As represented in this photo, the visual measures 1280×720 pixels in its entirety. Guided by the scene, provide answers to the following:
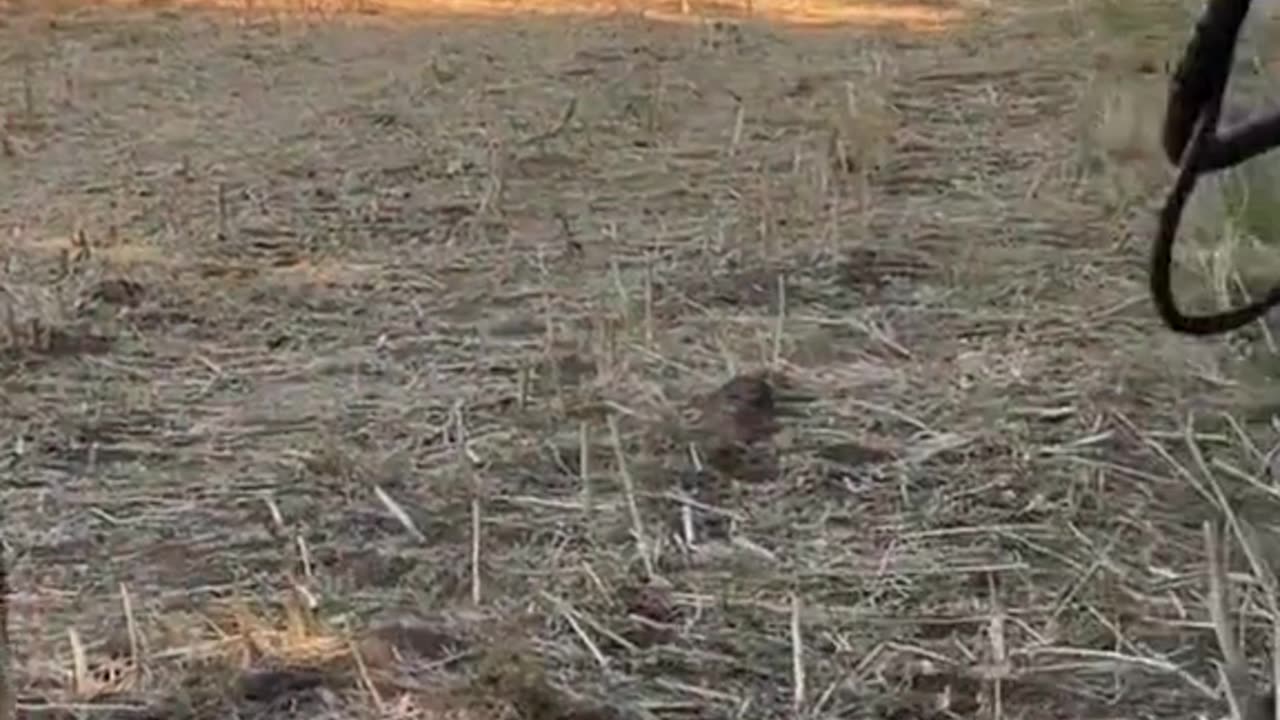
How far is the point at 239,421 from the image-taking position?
200cm

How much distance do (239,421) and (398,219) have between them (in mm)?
653

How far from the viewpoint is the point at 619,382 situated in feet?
6.72

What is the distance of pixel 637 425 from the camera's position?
1.96 meters

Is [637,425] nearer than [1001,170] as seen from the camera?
Yes

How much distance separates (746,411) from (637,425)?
10 centimetres

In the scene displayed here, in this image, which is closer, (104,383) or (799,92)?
(104,383)

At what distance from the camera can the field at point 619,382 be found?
1.54 meters

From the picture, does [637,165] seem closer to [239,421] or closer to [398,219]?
[398,219]

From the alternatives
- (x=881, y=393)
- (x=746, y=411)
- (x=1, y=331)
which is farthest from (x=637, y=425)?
(x=1, y=331)

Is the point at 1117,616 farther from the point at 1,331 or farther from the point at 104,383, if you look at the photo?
the point at 1,331

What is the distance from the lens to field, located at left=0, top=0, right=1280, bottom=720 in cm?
154

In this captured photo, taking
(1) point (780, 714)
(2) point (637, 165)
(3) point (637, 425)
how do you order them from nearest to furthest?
1. (1) point (780, 714)
2. (3) point (637, 425)
3. (2) point (637, 165)

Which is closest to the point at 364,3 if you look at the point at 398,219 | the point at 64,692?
the point at 398,219

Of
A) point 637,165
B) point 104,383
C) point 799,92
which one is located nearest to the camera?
point 104,383
